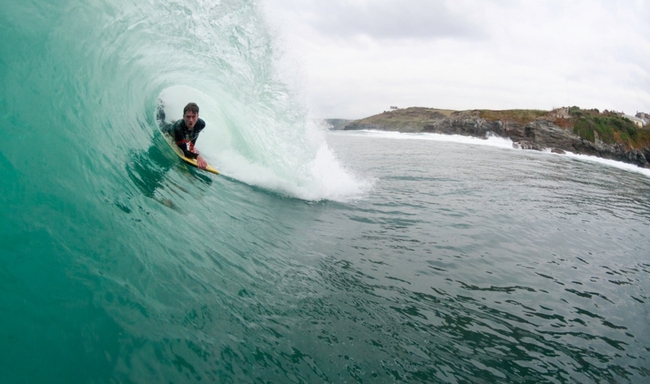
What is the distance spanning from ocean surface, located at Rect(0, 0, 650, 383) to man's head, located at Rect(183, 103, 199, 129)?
1018mm

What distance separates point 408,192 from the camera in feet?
38.4

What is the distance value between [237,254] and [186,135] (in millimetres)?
5485

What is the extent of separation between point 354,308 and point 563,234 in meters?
7.28

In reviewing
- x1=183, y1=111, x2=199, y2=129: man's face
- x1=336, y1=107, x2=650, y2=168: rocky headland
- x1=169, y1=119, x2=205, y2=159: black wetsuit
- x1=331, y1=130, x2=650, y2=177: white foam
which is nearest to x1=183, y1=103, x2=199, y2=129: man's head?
x1=183, y1=111, x2=199, y2=129: man's face

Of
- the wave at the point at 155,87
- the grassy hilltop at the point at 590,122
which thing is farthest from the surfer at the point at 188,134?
the grassy hilltop at the point at 590,122

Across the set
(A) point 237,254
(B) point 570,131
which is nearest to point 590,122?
(B) point 570,131

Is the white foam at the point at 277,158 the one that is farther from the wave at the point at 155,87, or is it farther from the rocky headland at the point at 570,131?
the rocky headland at the point at 570,131

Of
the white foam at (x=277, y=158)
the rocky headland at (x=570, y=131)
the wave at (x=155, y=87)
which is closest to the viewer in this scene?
the wave at (x=155, y=87)

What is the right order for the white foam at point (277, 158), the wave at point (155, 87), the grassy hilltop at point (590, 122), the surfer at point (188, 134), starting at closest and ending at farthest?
the wave at point (155, 87), the surfer at point (188, 134), the white foam at point (277, 158), the grassy hilltop at point (590, 122)

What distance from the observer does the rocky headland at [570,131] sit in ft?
156

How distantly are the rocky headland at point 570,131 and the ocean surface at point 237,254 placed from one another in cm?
4600

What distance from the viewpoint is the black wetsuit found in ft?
29.5

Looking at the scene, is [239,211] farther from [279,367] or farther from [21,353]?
[21,353]

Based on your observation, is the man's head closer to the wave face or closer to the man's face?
the man's face
